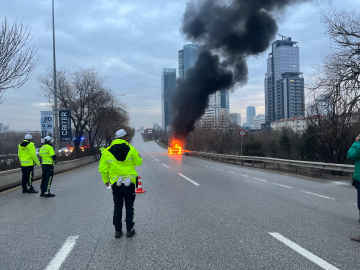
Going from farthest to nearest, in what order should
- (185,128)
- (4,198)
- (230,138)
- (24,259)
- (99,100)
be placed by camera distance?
(230,138)
(185,128)
(99,100)
(4,198)
(24,259)

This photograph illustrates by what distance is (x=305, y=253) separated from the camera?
3.77 meters

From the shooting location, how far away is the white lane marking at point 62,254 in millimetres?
3488

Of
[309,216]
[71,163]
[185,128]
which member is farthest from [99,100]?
[309,216]

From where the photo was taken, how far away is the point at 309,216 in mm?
5820

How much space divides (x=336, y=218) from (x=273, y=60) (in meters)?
166

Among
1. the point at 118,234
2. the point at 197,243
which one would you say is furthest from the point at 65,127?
the point at 197,243

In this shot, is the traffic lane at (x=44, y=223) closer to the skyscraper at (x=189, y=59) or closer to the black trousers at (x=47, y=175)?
the black trousers at (x=47, y=175)

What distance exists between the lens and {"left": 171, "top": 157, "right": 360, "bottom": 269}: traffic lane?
3.99 metres

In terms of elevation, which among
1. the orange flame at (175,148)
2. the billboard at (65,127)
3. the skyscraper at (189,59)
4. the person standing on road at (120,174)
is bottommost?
the orange flame at (175,148)

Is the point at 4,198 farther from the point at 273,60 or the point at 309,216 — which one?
the point at 273,60

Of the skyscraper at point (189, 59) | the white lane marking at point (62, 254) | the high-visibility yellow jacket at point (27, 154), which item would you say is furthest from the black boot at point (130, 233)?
the skyscraper at point (189, 59)

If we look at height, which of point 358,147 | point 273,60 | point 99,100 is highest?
point 273,60

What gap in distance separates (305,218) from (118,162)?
12.3 ft

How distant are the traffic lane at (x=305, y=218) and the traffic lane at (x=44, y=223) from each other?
279 cm
